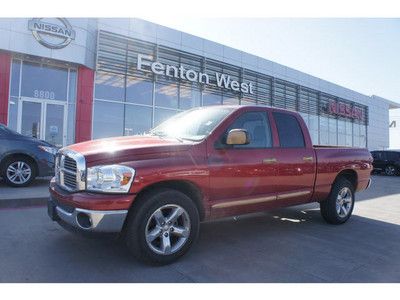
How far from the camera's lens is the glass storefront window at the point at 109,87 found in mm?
15508

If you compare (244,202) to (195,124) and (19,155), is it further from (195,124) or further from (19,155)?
(19,155)

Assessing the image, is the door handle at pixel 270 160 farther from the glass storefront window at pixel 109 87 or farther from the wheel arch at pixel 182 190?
the glass storefront window at pixel 109 87

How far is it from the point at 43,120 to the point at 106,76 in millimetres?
3294

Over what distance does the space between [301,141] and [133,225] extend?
10.2ft

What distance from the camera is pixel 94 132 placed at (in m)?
15.4

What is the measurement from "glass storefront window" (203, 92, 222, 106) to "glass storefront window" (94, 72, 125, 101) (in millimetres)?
4966

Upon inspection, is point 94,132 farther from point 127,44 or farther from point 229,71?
Result: point 229,71

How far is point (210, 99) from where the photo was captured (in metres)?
19.8

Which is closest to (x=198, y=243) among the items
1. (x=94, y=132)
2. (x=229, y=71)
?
(x=94, y=132)

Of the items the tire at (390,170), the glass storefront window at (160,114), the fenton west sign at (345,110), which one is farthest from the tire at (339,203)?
the fenton west sign at (345,110)

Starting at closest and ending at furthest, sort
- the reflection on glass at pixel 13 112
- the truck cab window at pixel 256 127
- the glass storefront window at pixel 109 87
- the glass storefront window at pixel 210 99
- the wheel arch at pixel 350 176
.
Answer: the truck cab window at pixel 256 127, the wheel arch at pixel 350 176, the reflection on glass at pixel 13 112, the glass storefront window at pixel 109 87, the glass storefront window at pixel 210 99

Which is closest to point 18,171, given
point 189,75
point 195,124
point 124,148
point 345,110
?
point 195,124

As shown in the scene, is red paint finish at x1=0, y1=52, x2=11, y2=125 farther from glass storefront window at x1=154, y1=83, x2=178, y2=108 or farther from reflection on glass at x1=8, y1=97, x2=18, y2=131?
glass storefront window at x1=154, y1=83, x2=178, y2=108

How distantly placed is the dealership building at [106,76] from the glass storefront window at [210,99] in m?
0.06
